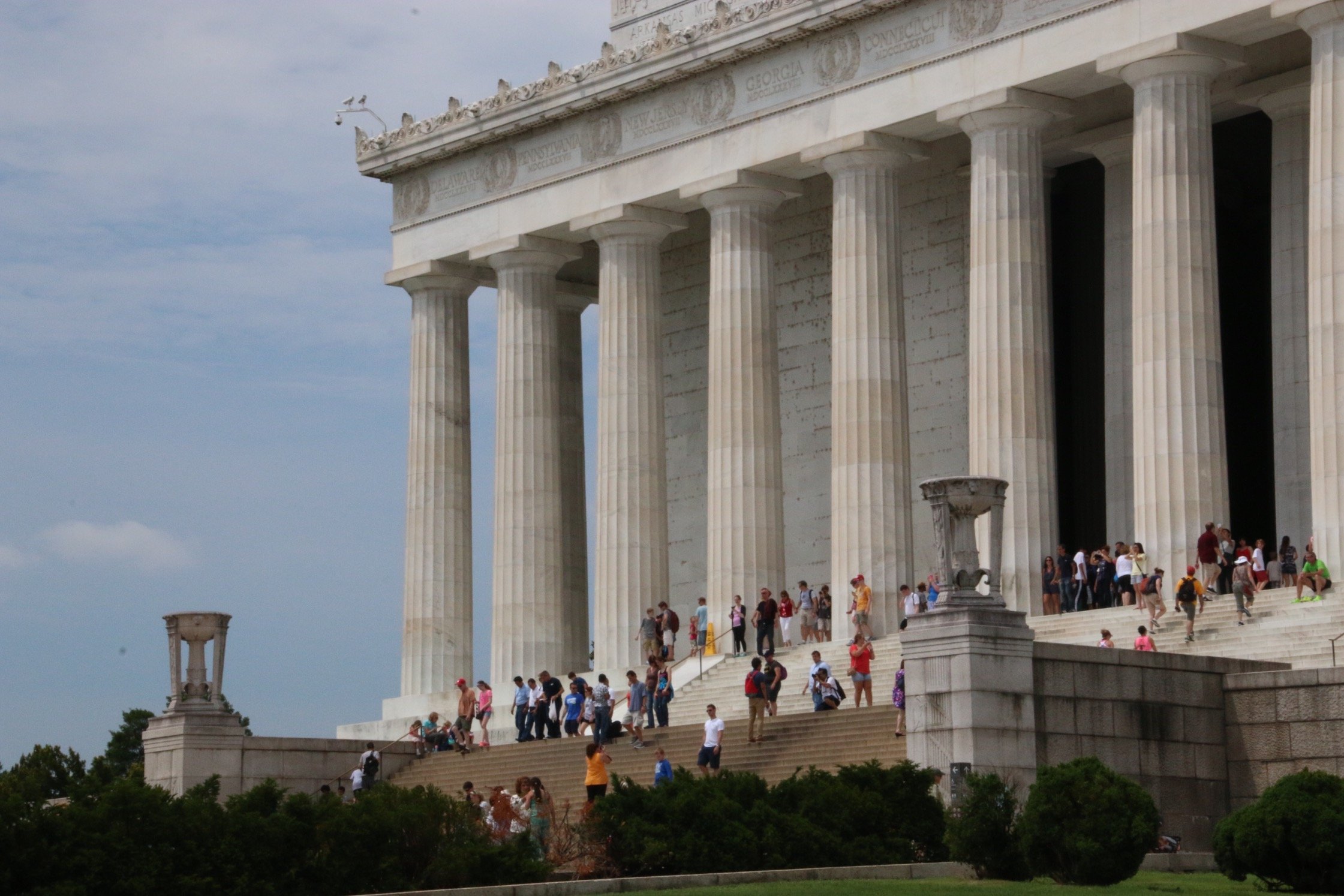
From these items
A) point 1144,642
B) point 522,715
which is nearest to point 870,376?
point 522,715

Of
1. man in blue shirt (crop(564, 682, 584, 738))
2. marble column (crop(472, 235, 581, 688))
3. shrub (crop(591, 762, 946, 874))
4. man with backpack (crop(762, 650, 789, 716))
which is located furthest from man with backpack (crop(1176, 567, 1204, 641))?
marble column (crop(472, 235, 581, 688))

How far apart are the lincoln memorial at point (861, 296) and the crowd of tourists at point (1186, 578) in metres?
0.71

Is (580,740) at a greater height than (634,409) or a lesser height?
lesser

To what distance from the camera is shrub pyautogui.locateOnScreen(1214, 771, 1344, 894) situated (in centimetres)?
2711

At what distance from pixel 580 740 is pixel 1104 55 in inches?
700

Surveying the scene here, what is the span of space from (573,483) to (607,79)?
12710 mm

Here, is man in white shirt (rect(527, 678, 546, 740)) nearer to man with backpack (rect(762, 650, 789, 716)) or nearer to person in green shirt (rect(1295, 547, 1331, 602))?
man with backpack (rect(762, 650, 789, 716))

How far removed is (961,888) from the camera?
26.7 m

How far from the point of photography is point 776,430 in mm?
57625

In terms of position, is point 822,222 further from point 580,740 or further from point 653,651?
point 580,740

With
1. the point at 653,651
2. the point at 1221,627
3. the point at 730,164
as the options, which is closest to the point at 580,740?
the point at 653,651

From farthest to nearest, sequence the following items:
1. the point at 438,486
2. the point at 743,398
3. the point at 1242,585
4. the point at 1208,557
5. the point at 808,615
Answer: the point at 438,486
the point at 743,398
the point at 808,615
the point at 1208,557
the point at 1242,585

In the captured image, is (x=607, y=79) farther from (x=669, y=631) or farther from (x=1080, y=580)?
(x=1080, y=580)

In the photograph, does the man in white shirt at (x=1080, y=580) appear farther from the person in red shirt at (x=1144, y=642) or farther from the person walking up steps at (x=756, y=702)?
the person walking up steps at (x=756, y=702)
